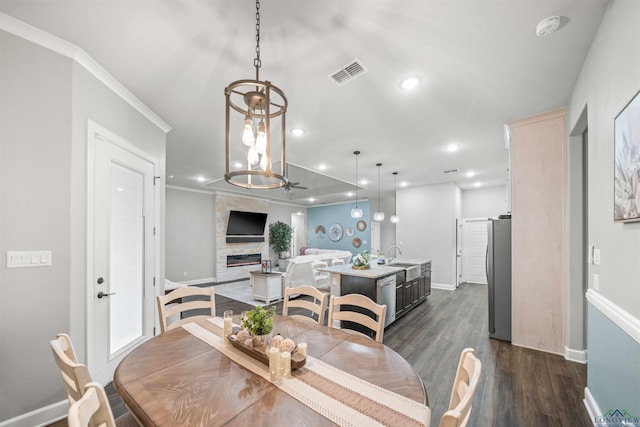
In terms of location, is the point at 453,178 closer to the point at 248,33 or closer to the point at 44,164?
the point at 248,33

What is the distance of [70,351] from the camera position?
4.18 feet

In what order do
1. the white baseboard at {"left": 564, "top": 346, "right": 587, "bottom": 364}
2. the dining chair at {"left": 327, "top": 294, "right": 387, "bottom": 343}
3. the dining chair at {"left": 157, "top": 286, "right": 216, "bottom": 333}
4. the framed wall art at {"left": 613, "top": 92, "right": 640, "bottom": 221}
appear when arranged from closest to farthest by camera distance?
the framed wall art at {"left": 613, "top": 92, "right": 640, "bottom": 221}
the dining chair at {"left": 327, "top": 294, "right": 387, "bottom": 343}
the dining chair at {"left": 157, "top": 286, "right": 216, "bottom": 333}
the white baseboard at {"left": 564, "top": 346, "right": 587, "bottom": 364}

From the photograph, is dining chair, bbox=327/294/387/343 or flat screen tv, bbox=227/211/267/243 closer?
dining chair, bbox=327/294/387/343

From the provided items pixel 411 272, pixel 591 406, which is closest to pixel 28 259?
pixel 591 406

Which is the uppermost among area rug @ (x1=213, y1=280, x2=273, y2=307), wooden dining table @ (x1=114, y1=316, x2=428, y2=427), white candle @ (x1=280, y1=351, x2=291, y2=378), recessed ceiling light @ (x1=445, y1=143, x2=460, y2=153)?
recessed ceiling light @ (x1=445, y1=143, x2=460, y2=153)

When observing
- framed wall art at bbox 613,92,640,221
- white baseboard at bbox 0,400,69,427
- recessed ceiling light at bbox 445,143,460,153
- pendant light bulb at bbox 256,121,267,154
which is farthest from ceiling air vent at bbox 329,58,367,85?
white baseboard at bbox 0,400,69,427

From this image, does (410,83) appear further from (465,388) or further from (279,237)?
(279,237)

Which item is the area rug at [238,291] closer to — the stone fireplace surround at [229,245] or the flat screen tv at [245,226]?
the stone fireplace surround at [229,245]

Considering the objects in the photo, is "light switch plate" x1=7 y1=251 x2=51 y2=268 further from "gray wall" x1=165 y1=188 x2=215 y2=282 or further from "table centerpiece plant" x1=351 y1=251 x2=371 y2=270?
"gray wall" x1=165 y1=188 x2=215 y2=282

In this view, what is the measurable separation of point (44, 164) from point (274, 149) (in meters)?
2.76

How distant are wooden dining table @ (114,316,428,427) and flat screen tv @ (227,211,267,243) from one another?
672 centimetres

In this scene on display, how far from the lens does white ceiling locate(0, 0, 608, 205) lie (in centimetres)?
168

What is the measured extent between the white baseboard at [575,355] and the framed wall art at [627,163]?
2.19m

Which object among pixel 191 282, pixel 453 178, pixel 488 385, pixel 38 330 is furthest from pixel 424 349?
pixel 191 282
